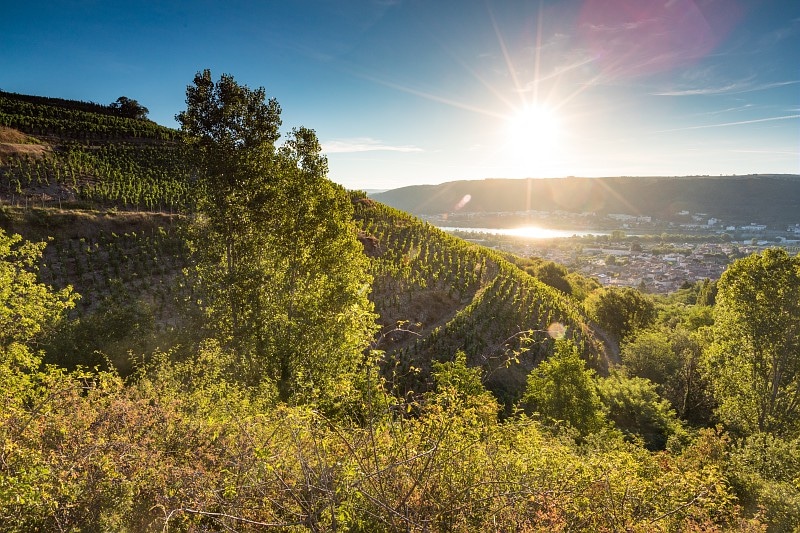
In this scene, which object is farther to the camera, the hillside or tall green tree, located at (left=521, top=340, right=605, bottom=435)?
the hillside

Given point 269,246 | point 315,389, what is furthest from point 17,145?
point 315,389

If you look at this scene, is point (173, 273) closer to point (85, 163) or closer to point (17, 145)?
point (85, 163)

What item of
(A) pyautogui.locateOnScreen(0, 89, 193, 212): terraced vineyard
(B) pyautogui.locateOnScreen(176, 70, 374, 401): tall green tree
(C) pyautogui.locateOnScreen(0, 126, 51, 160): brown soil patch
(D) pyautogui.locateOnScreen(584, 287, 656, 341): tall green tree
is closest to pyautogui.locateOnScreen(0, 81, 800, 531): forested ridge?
(B) pyautogui.locateOnScreen(176, 70, 374, 401): tall green tree

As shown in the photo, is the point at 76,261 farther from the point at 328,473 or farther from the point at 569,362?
the point at 569,362

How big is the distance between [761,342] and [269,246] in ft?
65.8

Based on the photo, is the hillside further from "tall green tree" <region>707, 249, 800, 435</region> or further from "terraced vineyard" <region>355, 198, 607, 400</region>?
"tall green tree" <region>707, 249, 800, 435</region>

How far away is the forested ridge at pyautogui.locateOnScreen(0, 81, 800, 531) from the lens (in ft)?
14.8

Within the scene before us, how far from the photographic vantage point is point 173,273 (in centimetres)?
2784

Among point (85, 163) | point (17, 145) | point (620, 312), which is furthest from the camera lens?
point (85, 163)

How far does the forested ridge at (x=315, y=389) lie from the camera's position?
14.8ft

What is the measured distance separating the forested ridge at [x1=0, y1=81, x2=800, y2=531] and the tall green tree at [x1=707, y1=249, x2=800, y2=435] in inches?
3.2

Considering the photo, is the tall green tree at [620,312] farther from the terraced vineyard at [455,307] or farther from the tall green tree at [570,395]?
A: the tall green tree at [570,395]

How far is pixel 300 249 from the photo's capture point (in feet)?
39.9

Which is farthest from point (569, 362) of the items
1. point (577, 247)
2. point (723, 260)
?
point (577, 247)
